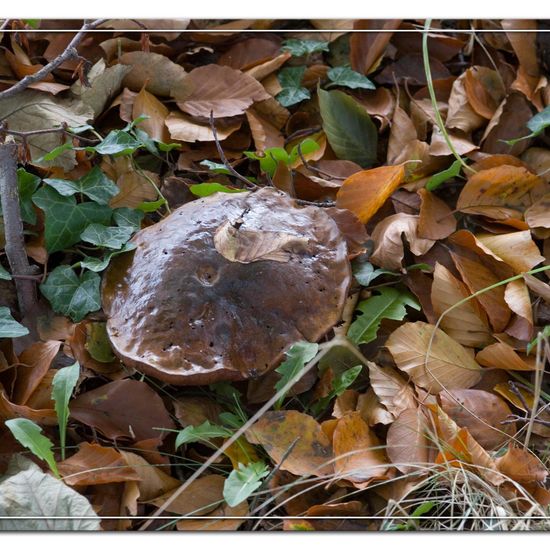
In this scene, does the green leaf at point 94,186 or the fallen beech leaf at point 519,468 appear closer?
the fallen beech leaf at point 519,468

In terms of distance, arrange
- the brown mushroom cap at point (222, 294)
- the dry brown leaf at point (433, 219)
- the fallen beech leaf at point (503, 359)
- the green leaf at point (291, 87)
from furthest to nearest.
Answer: the green leaf at point (291, 87) < the dry brown leaf at point (433, 219) < the fallen beech leaf at point (503, 359) < the brown mushroom cap at point (222, 294)

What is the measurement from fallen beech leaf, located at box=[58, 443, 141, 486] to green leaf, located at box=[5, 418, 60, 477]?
20mm

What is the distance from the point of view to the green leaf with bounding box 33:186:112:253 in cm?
102

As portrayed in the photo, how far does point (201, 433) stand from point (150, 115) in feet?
1.71

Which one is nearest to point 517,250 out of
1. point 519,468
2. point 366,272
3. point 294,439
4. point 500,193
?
point 500,193

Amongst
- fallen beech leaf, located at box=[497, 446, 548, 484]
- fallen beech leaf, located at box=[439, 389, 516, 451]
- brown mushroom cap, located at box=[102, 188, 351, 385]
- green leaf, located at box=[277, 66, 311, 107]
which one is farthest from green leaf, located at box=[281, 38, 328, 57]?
fallen beech leaf, located at box=[497, 446, 548, 484]

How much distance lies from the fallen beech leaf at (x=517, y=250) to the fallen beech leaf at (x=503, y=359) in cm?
12

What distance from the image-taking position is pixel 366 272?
3.46 feet

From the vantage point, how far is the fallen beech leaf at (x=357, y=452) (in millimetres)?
879

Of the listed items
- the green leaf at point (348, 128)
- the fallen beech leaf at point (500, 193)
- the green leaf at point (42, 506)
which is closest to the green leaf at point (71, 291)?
the green leaf at point (42, 506)

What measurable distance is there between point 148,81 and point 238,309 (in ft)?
1.55

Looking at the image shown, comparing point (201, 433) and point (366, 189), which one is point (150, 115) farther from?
point (201, 433)

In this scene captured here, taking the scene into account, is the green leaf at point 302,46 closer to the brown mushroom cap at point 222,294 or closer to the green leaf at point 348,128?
the green leaf at point 348,128

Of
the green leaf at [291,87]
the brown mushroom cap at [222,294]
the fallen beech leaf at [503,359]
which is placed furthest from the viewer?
the green leaf at [291,87]
